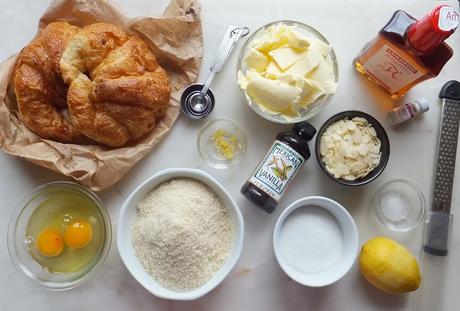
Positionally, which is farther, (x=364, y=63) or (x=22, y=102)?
(x=364, y=63)

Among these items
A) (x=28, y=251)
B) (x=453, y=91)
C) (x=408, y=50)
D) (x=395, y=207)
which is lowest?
(x=28, y=251)

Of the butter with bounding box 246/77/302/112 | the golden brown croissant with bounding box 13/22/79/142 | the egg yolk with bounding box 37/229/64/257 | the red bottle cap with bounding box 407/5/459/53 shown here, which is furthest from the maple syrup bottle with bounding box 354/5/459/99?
the egg yolk with bounding box 37/229/64/257

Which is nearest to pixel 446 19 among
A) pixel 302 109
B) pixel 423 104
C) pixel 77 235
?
pixel 423 104

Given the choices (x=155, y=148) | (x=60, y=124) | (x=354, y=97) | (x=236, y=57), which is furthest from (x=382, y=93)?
(x=60, y=124)

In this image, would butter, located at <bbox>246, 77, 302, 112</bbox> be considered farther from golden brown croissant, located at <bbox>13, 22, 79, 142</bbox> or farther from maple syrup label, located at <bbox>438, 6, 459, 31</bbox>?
golden brown croissant, located at <bbox>13, 22, 79, 142</bbox>

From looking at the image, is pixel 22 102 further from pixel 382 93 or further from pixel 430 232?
pixel 430 232

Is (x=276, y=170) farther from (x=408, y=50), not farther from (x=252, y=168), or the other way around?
(x=408, y=50)
